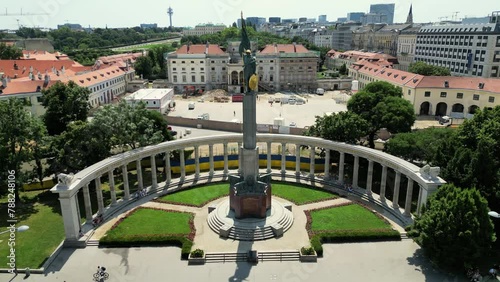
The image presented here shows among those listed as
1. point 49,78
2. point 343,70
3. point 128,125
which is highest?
point 49,78

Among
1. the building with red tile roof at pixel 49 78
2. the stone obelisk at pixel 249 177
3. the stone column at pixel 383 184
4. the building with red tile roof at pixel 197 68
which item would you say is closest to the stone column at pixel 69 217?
the stone obelisk at pixel 249 177

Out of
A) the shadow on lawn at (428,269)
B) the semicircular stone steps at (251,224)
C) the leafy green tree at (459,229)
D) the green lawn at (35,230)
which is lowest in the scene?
the shadow on lawn at (428,269)

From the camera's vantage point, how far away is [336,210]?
134 feet

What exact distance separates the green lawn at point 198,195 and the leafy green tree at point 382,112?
21820 millimetres

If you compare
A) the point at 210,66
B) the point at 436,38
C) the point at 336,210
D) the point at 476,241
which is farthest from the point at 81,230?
the point at 436,38

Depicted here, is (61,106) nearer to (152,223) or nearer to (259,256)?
(152,223)

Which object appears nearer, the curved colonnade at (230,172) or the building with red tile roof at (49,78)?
the curved colonnade at (230,172)

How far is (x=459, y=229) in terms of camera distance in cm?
2745

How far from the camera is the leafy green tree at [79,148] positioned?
140 feet

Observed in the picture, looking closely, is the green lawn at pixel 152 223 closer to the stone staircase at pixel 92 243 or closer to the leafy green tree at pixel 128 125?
the stone staircase at pixel 92 243

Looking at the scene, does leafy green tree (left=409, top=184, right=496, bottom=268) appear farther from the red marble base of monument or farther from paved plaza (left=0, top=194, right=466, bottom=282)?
the red marble base of monument

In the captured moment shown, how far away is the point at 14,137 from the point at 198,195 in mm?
21405

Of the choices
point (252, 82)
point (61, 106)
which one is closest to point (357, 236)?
point (252, 82)

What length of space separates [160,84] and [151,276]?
338 feet
